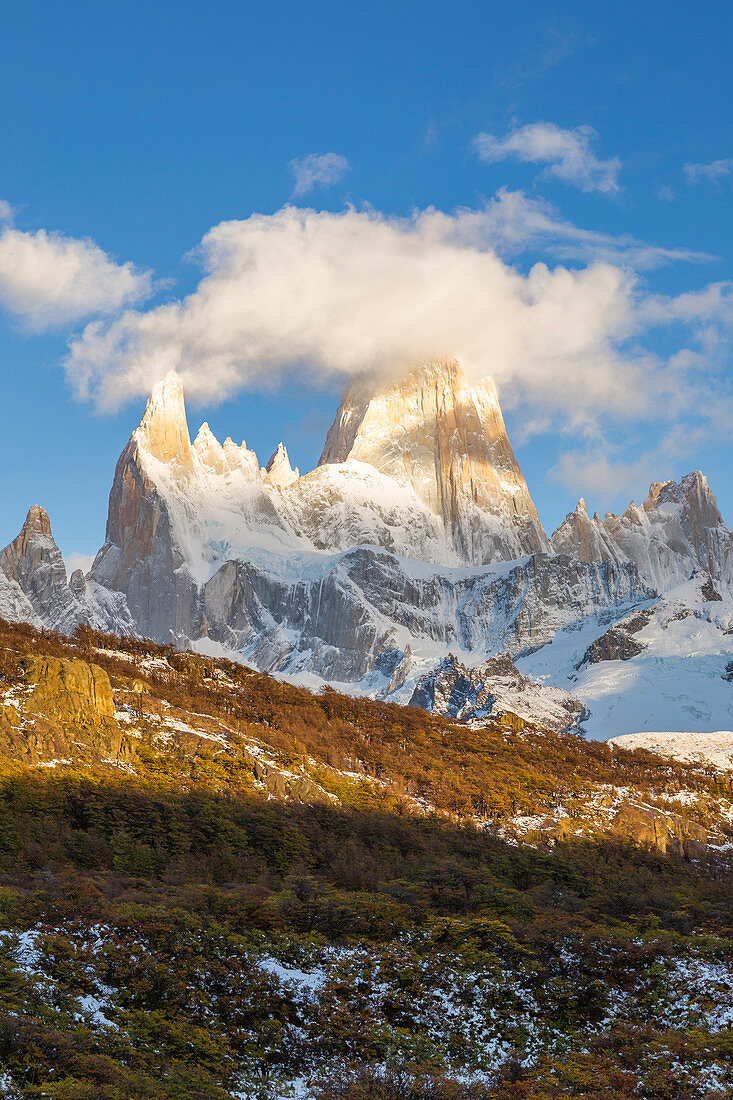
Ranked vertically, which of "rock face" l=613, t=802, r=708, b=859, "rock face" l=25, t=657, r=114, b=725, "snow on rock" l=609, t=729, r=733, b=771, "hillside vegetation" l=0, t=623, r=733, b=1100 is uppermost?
"snow on rock" l=609, t=729, r=733, b=771

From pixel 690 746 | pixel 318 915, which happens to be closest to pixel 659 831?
pixel 318 915

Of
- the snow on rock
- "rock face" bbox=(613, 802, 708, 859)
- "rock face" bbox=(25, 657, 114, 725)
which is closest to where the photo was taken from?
"rock face" bbox=(25, 657, 114, 725)

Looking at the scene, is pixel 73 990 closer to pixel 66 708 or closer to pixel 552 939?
pixel 552 939

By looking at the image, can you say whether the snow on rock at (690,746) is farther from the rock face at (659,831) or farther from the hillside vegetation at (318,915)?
the hillside vegetation at (318,915)

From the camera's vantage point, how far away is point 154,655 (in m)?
72.4

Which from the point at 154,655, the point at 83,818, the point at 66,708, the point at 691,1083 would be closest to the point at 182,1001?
the point at 691,1083

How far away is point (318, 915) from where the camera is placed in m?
28.9

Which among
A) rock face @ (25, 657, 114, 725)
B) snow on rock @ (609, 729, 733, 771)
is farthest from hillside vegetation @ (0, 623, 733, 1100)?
snow on rock @ (609, 729, 733, 771)

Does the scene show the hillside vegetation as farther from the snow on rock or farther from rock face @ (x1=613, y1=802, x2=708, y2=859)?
the snow on rock

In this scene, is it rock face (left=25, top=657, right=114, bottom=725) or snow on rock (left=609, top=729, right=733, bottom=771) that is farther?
snow on rock (left=609, top=729, right=733, bottom=771)

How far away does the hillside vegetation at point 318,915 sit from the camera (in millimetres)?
19844

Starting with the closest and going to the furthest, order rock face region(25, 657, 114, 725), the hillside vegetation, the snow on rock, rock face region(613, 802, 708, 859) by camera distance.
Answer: the hillside vegetation < rock face region(25, 657, 114, 725) < rock face region(613, 802, 708, 859) < the snow on rock

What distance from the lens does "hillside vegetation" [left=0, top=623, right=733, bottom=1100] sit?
781 inches

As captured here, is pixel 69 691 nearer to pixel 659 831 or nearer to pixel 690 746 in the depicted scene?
pixel 659 831
